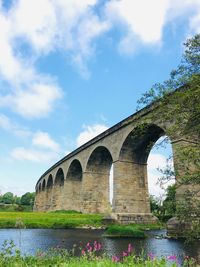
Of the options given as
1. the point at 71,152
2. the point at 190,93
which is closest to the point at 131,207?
the point at 71,152

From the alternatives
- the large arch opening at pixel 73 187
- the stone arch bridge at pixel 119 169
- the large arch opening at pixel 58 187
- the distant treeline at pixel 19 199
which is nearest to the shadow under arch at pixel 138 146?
the stone arch bridge at pixel 119 169

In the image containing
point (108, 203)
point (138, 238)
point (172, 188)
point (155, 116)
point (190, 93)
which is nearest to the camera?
point (190, 93)

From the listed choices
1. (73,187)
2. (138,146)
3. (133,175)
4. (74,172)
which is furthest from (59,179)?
(138,146)

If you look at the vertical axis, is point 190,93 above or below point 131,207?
above

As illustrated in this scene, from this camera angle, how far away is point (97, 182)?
3869 cm

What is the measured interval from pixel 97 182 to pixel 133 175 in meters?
9.27

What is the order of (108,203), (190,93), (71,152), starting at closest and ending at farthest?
1. (190,93)
2. (108,203)
3. (71,152)

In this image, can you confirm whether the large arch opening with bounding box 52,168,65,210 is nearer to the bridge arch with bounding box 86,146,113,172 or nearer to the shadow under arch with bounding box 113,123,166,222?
the bridge arch with bounding box 86,146,113,172

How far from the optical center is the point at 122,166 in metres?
30.0

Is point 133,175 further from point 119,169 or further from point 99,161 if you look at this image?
point 99,161

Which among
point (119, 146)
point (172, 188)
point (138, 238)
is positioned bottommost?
point (138, 238)

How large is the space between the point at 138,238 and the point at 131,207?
11.8 metres

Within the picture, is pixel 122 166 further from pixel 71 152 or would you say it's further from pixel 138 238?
pixel 71 152

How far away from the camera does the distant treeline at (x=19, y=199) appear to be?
139 m
